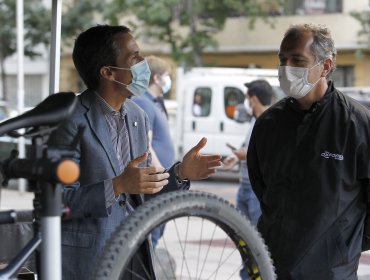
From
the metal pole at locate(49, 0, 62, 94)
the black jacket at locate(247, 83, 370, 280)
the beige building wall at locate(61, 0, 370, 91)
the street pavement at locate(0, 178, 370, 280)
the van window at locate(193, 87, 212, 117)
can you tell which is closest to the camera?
the black jacket at locate(247, 83, 370, 280)

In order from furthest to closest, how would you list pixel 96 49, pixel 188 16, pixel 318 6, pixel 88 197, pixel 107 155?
pixel 318 6 < pixel 188 16 < pixel 96 49 < pixel 107 155 < pixel 88 197

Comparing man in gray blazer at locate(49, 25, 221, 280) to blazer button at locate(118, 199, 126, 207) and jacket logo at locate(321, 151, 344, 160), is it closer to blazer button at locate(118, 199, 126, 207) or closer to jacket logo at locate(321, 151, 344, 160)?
blazer button at locate(118, 199, 126, 207)

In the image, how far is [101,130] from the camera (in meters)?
3.08

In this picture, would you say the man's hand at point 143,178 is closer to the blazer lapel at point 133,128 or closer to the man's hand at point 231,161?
the blazer lapel at point 133,128

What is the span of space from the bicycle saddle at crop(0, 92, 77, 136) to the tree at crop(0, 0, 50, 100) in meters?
29.6

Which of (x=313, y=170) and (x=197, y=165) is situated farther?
(x=313, y=170)

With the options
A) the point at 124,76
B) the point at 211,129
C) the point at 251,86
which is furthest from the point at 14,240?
the point at 211,129

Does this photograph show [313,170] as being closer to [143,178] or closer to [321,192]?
[321,192]

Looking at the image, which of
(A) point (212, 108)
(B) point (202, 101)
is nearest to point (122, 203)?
(A) point (212, 108)

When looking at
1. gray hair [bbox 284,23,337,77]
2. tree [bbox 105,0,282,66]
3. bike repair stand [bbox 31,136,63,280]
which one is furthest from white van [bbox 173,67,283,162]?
bike repair stand [bbox 31,136,63,280]

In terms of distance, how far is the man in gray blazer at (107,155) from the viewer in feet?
9.10

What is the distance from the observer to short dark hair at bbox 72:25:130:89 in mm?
3303

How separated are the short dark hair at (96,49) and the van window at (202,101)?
15.7 meters

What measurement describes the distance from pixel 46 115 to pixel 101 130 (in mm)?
1139
